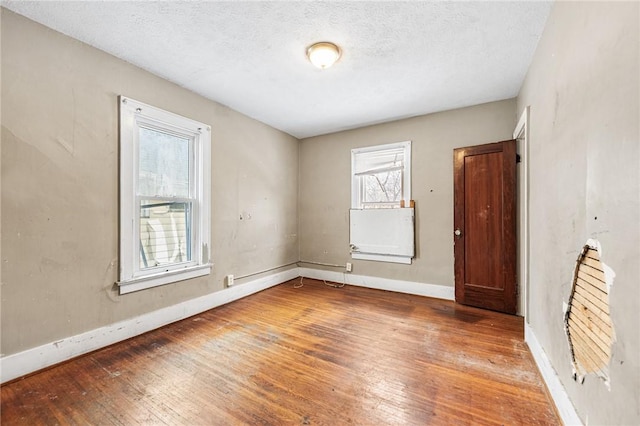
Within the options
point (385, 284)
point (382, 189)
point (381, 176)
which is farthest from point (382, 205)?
point (385, 284)

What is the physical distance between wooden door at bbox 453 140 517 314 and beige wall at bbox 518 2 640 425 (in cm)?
103

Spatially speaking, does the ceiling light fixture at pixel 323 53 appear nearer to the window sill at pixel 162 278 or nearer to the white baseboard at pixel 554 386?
the window sill at pixel 162 278

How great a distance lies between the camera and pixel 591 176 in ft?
4.02

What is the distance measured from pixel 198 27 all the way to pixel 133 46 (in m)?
0.70

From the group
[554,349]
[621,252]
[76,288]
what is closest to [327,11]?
[621,252]

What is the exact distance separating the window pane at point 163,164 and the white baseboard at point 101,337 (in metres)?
1.24

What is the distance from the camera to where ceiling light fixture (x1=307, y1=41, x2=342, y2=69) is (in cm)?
218

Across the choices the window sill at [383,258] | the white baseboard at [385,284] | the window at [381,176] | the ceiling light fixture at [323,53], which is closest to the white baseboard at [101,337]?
the white baseboard at [385,284]

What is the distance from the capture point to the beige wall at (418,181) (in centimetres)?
344

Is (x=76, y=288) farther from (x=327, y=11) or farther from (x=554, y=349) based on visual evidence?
(x=554, y=349)

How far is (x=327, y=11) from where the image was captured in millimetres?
1838

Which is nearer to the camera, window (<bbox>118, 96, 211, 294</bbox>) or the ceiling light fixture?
the ceiling light fixture

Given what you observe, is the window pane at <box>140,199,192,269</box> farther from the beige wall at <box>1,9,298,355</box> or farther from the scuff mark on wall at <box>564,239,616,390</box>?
the scuff mark on wall at <box>564,239,616,390</box>

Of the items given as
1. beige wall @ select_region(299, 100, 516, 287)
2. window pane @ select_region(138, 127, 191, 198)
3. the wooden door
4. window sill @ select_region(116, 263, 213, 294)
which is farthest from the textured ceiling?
window sill @ select_region(116, 263, 213, 294)
